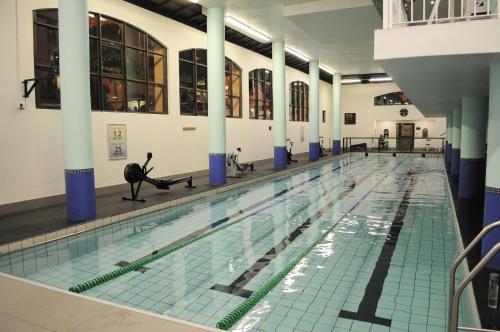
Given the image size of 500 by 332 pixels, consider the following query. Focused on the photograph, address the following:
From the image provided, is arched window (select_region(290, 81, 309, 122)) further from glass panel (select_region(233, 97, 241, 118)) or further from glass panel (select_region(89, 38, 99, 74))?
glass panel (select_region(89, 38, 99, 74))

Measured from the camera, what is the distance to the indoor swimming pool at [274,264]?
379cm

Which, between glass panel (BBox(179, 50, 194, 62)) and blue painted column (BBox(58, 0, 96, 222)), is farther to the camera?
glass panel (BBox(179, 50, 194, 62))

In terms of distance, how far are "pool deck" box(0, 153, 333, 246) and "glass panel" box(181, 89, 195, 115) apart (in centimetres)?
330

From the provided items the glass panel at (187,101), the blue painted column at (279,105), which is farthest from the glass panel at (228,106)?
the glass panel at (187,101)

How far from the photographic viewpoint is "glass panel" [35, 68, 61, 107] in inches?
339

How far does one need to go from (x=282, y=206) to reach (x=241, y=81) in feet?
30.9

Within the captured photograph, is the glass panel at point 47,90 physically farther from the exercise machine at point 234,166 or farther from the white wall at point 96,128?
the exercise machine at point 234,166

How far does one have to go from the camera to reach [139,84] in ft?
37.7

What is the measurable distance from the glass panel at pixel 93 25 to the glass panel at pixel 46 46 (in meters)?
1.10

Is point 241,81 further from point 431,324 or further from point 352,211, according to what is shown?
point 431,324

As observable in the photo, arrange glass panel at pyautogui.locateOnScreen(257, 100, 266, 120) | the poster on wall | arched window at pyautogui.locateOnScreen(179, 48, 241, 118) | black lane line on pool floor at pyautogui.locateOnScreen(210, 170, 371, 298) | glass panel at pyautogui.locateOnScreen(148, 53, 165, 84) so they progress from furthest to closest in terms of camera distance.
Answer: glass panel at pyautogui.locateOnScreen(257, 100, 266, 120) < arched window at pyautogui.locateOnScreen(179, 48, 241, 118) < glass panel at pyautogui.locateOnScreen(148, 53, 165, 84) < the poster on wall < black lane line on pool floor at pyautogui.locateOnScreen(210, 170, 371, 298)

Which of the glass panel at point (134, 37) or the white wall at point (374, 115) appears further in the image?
the white wall at point (374, 115)

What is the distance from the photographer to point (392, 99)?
2970 cm

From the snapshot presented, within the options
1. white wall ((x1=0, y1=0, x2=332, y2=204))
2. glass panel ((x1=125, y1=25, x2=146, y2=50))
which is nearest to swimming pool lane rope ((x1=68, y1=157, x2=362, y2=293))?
white wall ((x1=0, y1=0, x2=332, y2=204))
